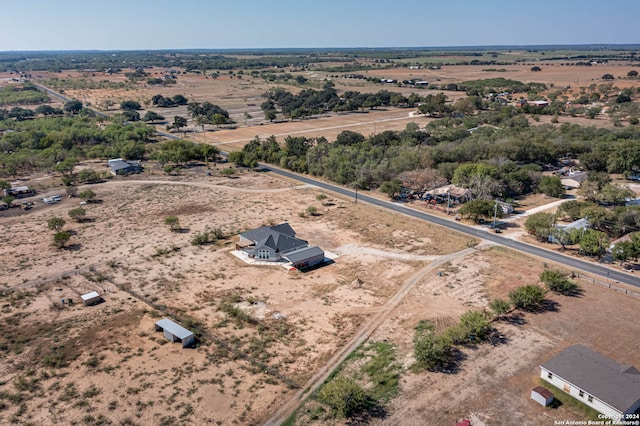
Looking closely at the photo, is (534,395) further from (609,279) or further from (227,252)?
(227,252)

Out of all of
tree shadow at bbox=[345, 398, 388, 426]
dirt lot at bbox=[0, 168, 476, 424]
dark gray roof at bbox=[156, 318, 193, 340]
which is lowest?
tree shadow at bbox=[345, 398, 388, 426]

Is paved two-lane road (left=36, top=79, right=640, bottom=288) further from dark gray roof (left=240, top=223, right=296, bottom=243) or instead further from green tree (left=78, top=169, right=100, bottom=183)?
green tree (left=78, top=169, right=100, bottom=183)

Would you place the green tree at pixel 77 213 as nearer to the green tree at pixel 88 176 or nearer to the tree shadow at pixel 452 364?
the green tree at pixel 88 176

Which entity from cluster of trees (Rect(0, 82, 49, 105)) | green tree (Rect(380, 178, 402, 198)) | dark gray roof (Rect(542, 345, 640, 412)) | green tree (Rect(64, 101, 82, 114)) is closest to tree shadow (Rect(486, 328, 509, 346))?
dark gray roof (Rect(542, 345, 640, 412))

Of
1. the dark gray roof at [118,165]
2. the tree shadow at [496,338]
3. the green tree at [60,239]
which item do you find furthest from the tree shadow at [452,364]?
the dark gray roof at [118,165]

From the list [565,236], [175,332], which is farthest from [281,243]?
[565,236]

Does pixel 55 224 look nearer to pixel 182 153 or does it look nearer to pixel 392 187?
pixel 182 153
